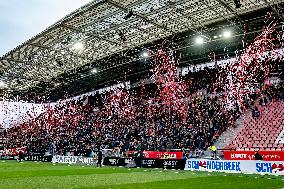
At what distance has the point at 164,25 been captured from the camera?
27188 mm

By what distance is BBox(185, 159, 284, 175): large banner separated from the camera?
1755 centimetres

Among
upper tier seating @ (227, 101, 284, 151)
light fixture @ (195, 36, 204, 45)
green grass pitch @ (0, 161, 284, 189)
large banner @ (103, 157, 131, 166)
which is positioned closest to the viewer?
green grass pitch @ (0, 161, 284, 189)

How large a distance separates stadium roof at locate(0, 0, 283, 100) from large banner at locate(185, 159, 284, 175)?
11031mm

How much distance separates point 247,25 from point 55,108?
39.6 metres

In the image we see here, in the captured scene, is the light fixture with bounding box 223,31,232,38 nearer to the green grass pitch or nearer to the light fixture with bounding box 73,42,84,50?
the light fixture with bounding box 73,42,84,50

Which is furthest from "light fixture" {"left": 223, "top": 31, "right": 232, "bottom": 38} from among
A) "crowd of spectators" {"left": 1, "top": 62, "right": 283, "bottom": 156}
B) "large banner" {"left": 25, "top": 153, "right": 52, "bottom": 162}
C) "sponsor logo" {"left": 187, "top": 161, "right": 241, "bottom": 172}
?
"large banner" {"left": 25, "top": 153, "right": 52, "bottom": 162}

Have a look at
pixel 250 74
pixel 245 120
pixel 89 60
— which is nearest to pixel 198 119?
pixel 245 120

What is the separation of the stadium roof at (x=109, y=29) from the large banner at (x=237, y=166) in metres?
11.0

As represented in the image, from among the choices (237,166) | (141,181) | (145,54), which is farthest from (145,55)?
(141,181)

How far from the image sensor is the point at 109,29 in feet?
90.8

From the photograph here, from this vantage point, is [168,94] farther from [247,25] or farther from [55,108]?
[55,108]

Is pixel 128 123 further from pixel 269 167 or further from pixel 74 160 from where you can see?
pixel 269 167

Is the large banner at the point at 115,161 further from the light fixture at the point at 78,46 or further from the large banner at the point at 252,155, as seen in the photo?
the light fixture at the point at 78,46

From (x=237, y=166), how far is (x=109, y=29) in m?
15.3
